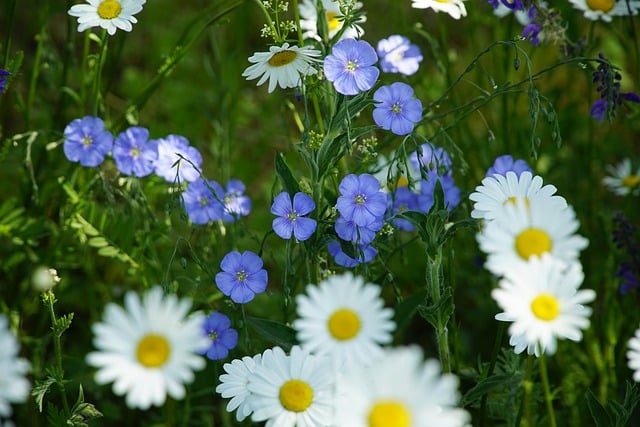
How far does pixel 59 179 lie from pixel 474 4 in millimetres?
1577

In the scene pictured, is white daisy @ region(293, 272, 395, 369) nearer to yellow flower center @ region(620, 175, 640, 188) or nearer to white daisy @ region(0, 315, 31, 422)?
white daisy @ region(0, 315, 31, 422)

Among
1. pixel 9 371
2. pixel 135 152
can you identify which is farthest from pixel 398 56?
pixel 9 371

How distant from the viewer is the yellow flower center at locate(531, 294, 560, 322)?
1.41m

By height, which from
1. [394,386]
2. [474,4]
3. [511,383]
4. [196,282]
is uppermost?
[474,4]

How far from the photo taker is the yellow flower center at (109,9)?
7.04 ft

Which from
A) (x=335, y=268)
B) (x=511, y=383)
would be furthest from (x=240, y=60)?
(x=511, y=383)

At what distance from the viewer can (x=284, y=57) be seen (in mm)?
1941

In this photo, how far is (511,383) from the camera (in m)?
1.84

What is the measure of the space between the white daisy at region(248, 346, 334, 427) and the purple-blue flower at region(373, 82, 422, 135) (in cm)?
64

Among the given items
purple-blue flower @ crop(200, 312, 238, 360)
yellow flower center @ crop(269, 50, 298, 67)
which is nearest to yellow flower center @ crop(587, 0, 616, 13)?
yellow flower center @ crop(269, 50, 298, 67)

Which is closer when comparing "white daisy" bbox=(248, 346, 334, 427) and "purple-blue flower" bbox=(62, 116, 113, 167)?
"white daisy" bbox=(248, 346, 334, 427)

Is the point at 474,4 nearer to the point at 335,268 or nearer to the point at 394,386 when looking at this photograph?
the point at 335,268

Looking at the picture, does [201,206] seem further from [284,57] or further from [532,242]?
[532,242]

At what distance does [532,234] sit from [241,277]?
0.75 m
